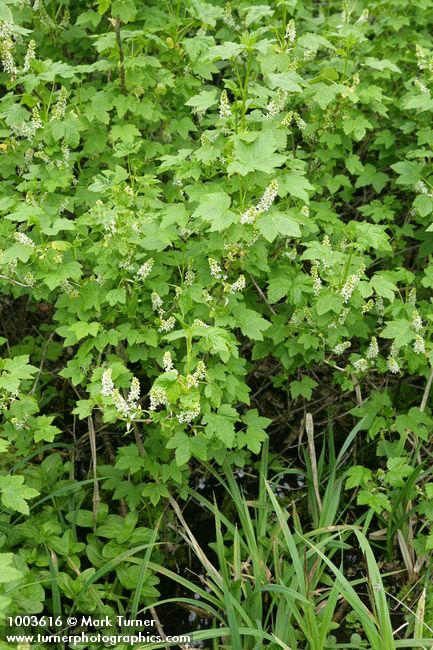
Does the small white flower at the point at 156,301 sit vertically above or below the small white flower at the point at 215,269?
below

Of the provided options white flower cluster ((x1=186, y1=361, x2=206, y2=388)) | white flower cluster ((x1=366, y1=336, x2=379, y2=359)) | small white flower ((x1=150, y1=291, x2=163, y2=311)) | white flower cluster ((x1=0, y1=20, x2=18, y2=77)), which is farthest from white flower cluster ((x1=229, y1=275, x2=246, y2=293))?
white flower cluster ((x1=0, y1=20, x2=18, y2=77))

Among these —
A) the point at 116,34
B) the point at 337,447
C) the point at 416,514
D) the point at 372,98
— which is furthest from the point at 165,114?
the point at 416,514

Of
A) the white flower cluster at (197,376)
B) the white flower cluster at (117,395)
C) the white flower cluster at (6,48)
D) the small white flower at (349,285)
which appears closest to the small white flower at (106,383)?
the white flower cluster at (117,395)

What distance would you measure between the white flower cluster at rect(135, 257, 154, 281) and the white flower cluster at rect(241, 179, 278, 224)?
1.69 ft

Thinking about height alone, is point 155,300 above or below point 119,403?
above

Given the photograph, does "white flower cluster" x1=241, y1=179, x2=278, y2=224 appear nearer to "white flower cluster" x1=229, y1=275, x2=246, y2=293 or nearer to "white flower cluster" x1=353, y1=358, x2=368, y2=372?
"white flower cluster" x1=229, y1=275, x2=246, y2=293

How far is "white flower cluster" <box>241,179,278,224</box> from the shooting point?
2.70 metres

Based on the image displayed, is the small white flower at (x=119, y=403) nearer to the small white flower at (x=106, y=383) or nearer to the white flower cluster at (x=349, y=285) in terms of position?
the small white flower at (x=106, y=383)

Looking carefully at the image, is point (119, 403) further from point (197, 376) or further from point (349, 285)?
point (349, 285)

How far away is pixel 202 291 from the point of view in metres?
3.04

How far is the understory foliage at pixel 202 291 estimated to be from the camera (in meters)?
2.92

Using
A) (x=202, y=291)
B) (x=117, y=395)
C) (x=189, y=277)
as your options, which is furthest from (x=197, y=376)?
(x=189, y=277)

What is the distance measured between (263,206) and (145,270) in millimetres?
616

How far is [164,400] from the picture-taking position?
9.03 feet
